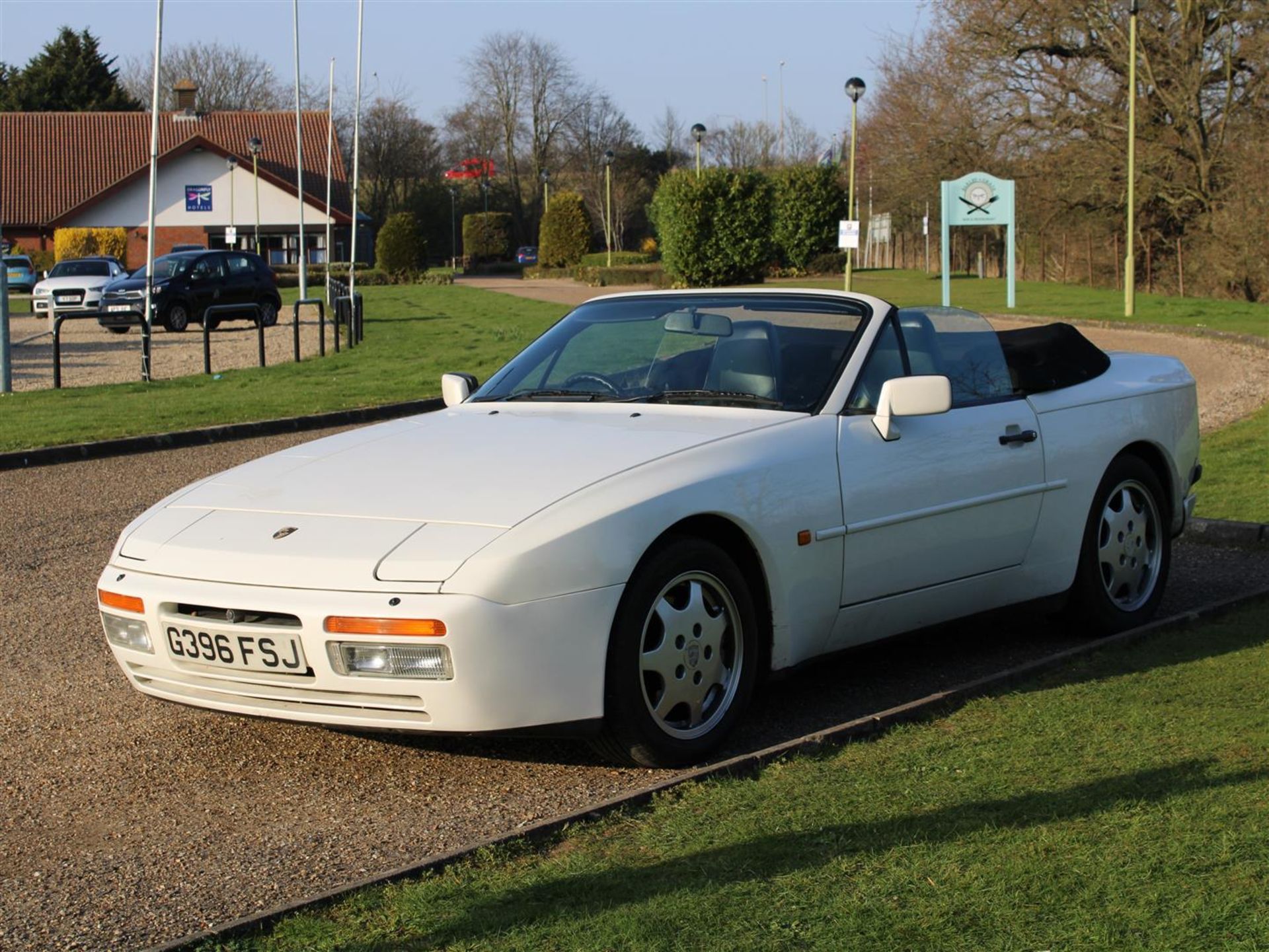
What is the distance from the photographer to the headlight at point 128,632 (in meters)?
4.75

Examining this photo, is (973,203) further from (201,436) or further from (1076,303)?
(201,436)

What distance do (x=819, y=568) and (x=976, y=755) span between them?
86 centimetres

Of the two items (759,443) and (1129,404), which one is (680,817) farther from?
(1129,404)

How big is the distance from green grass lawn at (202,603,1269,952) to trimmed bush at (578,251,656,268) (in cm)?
6681

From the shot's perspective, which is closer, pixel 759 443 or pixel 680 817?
pixel 680 817

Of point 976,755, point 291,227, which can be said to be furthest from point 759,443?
point 291,227

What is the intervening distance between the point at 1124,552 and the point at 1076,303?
31627mm


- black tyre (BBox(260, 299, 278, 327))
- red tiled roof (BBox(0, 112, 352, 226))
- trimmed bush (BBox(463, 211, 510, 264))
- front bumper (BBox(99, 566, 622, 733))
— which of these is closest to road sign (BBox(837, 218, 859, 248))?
black tyre (BBox(260, 299, 278, 327))

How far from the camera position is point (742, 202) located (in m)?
51.8

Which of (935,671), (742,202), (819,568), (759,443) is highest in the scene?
(742,202)

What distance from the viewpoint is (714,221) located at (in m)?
51.7

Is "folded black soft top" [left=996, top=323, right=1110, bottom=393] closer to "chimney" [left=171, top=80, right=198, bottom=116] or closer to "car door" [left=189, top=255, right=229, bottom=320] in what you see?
"car door" [left=189, top=255, right=229, bottom=320]

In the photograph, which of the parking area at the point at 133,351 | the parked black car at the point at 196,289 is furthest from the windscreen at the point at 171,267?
the parking area at the point at 133,351

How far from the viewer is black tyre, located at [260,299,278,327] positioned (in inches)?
1358
